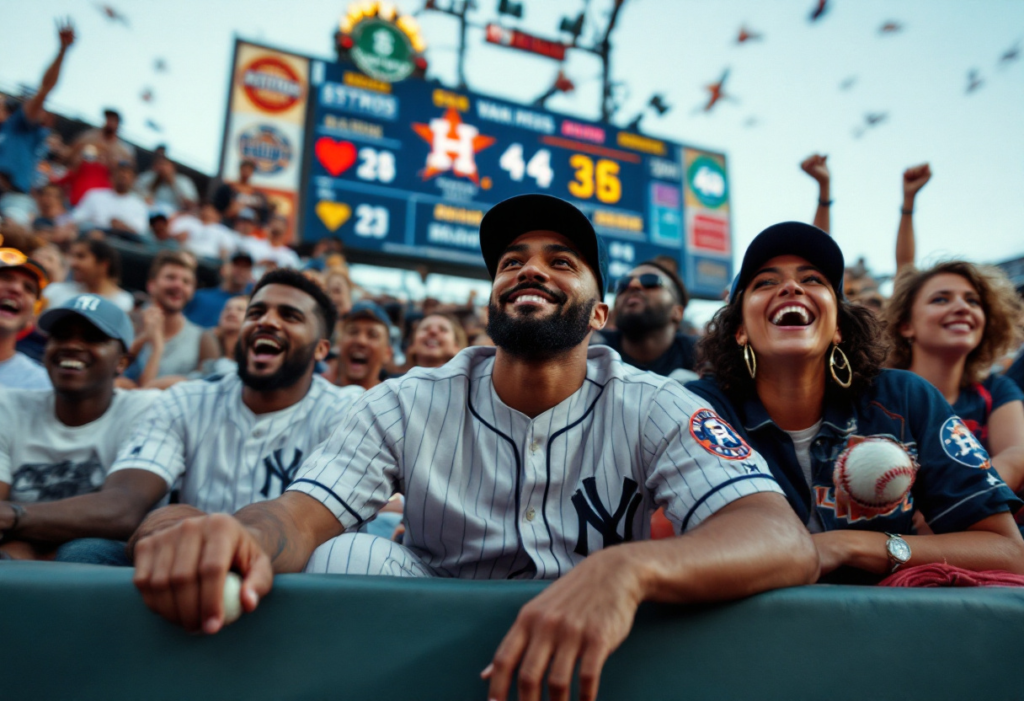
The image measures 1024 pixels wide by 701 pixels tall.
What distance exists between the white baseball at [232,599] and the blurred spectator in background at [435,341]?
3.07m

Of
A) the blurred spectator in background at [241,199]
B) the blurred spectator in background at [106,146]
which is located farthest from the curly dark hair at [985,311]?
the blurred spectator in background at [106,146]

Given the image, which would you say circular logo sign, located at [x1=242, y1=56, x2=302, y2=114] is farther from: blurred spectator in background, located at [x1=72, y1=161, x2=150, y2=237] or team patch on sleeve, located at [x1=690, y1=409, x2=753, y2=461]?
team patch on sleeve, located at [x1=690, y1=409, x2=753, y2=461]

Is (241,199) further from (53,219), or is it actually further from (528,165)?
(528,165)

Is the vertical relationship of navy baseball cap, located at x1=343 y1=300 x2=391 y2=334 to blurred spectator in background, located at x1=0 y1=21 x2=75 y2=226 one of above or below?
below

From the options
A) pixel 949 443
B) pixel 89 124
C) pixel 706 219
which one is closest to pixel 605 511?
pixel 949 443

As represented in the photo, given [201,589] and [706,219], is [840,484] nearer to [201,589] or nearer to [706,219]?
[201,589]

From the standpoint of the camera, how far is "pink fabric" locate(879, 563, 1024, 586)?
1.41 metres

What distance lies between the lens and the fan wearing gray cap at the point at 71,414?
7.97 ft

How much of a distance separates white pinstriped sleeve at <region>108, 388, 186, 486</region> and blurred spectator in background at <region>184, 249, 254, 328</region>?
2861mm

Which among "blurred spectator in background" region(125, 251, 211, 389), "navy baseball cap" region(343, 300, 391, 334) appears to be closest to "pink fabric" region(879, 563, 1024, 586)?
"navy baseball cap" region(343, 300, 391, 334)

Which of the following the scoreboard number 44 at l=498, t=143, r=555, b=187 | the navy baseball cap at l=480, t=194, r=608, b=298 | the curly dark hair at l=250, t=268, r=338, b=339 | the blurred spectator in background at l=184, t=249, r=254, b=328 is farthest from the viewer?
the scoreboard number 44 at l=498, t=143, r=555, b=187

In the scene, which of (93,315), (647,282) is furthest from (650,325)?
(93,315)

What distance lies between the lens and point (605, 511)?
158 cm

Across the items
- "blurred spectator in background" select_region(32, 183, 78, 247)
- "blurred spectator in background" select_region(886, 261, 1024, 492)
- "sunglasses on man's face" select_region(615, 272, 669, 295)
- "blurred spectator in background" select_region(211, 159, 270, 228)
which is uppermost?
"blurred spectator in background" select_region(211, 159, 270, 228)
